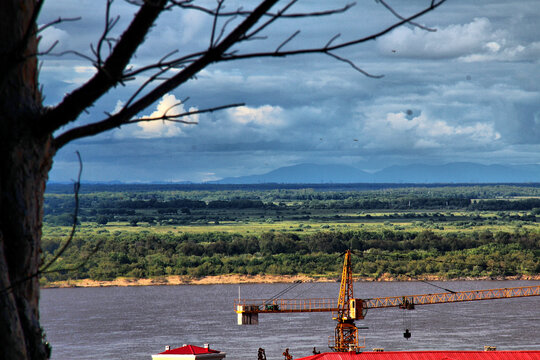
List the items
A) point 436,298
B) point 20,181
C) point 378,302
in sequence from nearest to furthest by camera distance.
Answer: point 20,181 < point 378,302 < point 436,298

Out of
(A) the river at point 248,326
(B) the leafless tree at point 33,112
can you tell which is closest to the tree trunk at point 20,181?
(B) the leafless tree at point 33,112

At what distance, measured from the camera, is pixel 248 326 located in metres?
86.5

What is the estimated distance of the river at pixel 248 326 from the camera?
6988 cm

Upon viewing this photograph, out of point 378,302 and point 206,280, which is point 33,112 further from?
point 206,280

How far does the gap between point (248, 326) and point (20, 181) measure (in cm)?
8381

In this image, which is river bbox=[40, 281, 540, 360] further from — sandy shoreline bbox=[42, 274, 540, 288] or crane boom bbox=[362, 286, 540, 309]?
sandy shoreline bbox=[42, 274, 540, 288]

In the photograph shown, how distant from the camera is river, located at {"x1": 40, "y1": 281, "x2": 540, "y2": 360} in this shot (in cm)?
6988

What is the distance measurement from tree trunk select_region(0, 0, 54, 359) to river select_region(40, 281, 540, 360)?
60.9m

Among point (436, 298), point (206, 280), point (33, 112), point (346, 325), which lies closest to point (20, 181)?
point (33, 112)

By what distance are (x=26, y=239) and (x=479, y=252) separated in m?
138

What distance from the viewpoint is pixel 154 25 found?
3.97 meters

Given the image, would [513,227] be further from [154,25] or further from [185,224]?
[154,25]

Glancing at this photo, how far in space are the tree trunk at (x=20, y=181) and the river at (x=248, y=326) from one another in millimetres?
60872

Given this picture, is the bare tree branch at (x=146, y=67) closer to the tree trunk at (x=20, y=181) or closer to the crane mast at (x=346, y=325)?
the tree trunk at (x=20, y=181)
